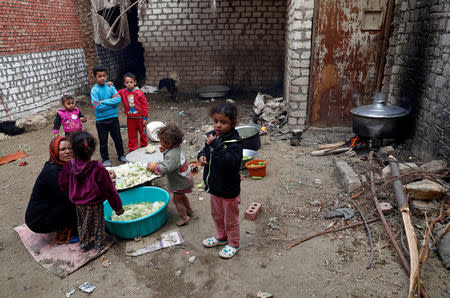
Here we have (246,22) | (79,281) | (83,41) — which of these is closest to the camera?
(79,281)

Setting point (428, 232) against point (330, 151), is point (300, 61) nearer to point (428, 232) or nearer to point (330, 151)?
point (330, 151)

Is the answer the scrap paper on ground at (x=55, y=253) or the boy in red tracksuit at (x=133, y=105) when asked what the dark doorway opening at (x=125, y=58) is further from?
the scrap paper on ground at (x=55, y=253)

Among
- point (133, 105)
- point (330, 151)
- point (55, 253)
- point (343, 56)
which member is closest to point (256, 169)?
point (330, 151)

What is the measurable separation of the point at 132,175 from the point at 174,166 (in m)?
1.29

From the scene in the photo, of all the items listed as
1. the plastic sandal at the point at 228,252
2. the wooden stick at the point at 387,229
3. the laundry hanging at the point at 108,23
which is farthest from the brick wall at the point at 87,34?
the wooden stick at the point at 387,229

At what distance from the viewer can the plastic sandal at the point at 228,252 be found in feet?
9.89

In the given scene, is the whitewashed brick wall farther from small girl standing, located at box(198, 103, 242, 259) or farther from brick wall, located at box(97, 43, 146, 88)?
small girl standing, located at box(198, 103, 242, 259)

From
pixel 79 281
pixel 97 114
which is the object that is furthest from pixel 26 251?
A: pixel 97 114

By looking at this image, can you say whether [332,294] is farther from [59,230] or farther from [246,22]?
[246,22]

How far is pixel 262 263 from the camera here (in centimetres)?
296

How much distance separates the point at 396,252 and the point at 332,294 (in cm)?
90

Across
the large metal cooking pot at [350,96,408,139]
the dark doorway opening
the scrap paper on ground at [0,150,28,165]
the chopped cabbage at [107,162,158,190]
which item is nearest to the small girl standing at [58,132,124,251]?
the chopped cabbage at [107,162,158,190]

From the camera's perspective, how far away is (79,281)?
2.83m

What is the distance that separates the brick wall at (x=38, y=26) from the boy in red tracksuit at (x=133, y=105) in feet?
14.9
